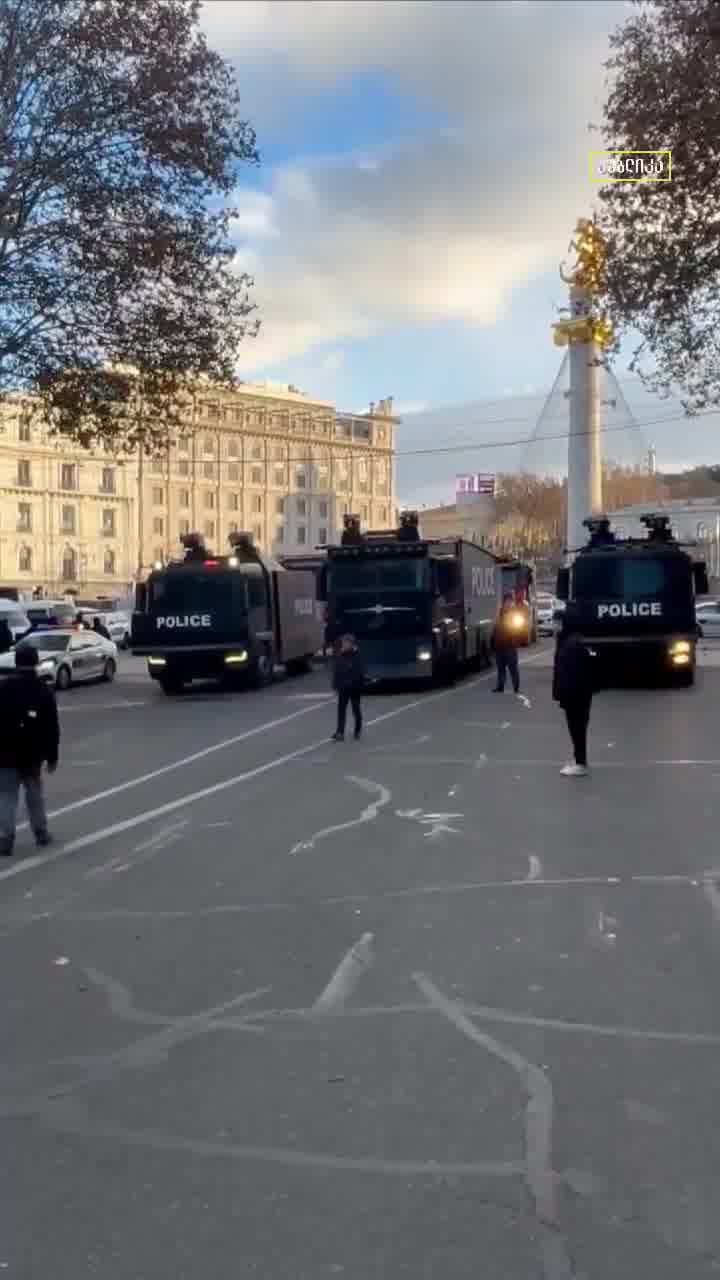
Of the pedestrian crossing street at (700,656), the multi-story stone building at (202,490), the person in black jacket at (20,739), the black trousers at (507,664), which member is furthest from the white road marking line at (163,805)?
the multi-story stone building at (202,490)

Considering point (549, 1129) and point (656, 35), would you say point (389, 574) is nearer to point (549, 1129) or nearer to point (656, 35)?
point (656, 35)

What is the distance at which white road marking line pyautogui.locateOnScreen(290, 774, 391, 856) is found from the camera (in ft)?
Result: 36.6

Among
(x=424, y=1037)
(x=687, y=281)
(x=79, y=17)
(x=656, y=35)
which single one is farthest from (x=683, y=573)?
(x=424, y=1037)

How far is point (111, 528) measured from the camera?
100m

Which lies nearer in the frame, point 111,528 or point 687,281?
point 687,281

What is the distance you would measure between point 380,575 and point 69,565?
72379 mm

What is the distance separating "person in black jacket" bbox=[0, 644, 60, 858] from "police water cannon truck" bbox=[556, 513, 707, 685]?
1738cm

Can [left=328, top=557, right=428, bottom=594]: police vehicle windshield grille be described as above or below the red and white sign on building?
below

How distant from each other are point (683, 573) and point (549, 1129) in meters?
23.8

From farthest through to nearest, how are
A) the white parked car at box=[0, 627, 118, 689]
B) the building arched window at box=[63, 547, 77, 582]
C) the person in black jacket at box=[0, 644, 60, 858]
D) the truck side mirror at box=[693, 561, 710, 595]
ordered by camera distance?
the building arched window at box=[63, 547, 77, 582] < the white parked car at box=[0, 627, 118, 689] < the truck side mirror at box=[693, 561, 710, 595] < the person in black jacket at box=[0, 644, 60, 858]

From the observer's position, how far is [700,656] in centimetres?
4356

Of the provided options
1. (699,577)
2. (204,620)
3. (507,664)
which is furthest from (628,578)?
(204,620)

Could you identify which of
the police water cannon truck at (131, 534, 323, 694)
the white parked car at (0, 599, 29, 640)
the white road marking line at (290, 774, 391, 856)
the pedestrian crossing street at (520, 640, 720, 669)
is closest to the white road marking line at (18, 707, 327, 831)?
the white road marking line at (290, 774, 391, 856)

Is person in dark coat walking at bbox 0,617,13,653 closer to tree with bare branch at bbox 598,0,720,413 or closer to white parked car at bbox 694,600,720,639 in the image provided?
tree with bare branch at bbox 598,0,720,413
